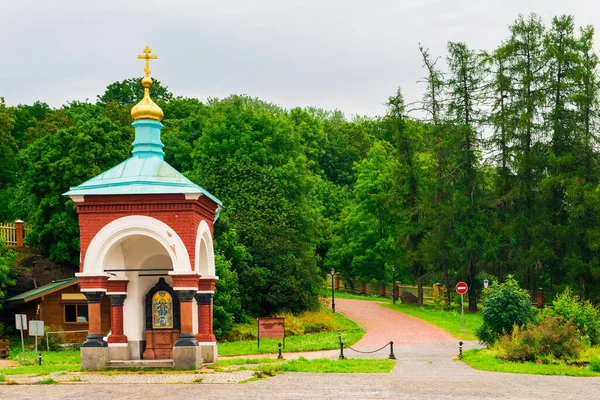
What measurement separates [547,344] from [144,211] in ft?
40.4

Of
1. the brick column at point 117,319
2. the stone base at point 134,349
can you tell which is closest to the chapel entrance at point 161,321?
the stone base at point 134,349

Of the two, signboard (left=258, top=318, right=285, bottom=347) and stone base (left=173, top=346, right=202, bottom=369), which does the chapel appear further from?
signboard (left=258, top=318, right=285, bottom=347)

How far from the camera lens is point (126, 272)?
25062 millimetres

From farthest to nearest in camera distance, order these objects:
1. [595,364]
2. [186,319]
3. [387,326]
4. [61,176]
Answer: [387,326] → [61,176] → [595,364] → [186,319]

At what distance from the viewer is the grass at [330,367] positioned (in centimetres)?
2290

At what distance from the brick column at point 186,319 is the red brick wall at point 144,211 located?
89cm

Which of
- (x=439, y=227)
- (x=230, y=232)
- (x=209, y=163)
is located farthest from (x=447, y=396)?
(x=439, y=227)

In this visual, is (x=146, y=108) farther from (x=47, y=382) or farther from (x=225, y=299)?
(x=225, y=299)

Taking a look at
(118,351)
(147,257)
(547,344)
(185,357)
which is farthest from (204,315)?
(547,344)

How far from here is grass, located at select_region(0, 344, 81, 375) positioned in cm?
2403

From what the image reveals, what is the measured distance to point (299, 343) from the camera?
36188 millimetres

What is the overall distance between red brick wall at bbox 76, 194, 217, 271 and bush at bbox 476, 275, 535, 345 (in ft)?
36.5

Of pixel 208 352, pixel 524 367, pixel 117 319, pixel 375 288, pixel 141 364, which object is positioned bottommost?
pixel 524 367

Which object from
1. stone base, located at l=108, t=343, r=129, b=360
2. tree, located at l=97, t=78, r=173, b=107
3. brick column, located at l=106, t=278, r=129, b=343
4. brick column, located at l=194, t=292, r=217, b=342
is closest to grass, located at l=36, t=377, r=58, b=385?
stone base, located at l=108, t=343, r=129, b=360
